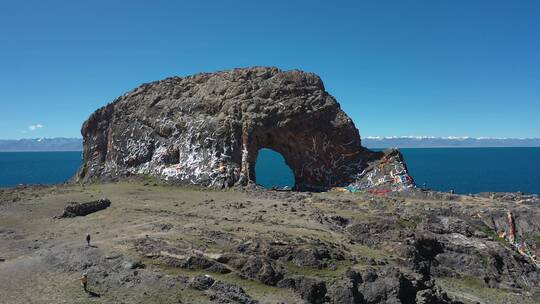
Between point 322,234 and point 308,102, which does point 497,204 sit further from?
point 308,102

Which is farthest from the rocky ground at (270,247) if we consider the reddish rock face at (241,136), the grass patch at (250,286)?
the reddish rock face at (241,136)

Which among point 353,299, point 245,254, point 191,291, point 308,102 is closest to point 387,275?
point 353,299

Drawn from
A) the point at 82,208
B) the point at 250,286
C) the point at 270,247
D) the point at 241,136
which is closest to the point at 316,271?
the point at 270,247

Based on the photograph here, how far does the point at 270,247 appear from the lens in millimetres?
29859

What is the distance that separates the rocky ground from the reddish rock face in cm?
634

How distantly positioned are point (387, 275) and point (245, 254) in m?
8.48

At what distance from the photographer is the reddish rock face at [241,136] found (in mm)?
59406

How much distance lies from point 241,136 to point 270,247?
32217 mm

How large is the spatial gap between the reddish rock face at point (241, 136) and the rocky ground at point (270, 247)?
6339 millimetres

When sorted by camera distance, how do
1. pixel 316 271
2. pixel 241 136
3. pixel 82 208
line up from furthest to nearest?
pixel 241 136 → pixel 82 208 → pixel 316 271

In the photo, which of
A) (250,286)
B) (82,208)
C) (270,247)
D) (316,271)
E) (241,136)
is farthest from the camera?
(241,136)

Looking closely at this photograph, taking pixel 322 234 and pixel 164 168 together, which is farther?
pixel 164 168

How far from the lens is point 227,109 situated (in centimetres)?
6238

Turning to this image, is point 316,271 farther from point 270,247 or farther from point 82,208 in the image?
point 82,208
